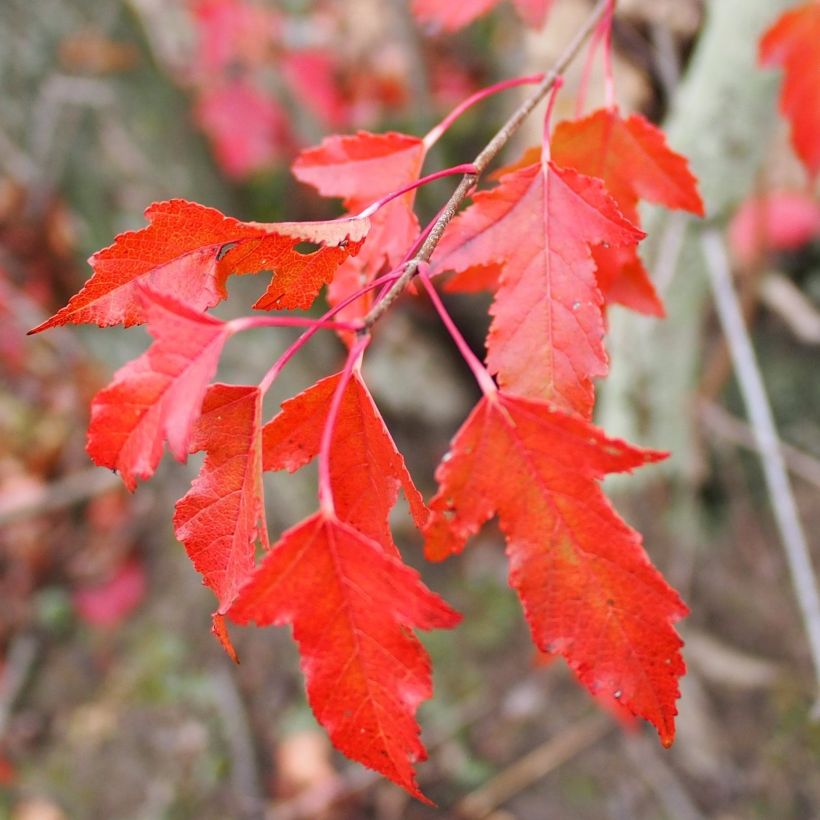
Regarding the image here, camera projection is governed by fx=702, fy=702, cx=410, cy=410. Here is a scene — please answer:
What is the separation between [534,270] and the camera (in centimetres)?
51

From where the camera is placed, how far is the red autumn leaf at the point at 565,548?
449 millimetres

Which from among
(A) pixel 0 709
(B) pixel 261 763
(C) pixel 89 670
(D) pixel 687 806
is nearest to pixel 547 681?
(D) pixel 687 806

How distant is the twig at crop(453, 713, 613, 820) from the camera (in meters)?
1.53

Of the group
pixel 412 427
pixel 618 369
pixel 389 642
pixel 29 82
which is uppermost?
pixel 29 82

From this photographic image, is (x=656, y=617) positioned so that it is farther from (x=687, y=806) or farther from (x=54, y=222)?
(x=54, y=222)

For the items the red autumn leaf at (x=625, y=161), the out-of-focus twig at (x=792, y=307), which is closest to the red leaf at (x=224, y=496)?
the red autumn leaf at (x=625, y=161)

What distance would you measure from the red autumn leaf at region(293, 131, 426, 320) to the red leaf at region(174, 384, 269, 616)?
0.45ft

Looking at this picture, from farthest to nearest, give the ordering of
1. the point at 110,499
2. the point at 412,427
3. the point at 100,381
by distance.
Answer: the point at 100,381 < the point at 110,499 < the point at 412,427

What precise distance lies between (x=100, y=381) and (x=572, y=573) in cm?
263

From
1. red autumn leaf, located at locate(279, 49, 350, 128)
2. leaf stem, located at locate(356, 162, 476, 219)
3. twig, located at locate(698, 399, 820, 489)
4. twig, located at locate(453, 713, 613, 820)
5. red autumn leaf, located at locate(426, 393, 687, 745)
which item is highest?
leaf stem, located at locate(356, 162, 476, 219)

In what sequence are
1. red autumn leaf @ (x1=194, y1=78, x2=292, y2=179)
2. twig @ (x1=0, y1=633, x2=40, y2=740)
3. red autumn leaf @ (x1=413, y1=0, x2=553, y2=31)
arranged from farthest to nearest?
red autumn leaf @ (x1=194, y1=78, x2=292, y2=179), twig @ (x1=0, y1=633, x2=40, y2=740), red autumn leaf @ (x1=413, y1=0, x2=553, y2=31)

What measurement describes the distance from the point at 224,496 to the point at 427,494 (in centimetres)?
167

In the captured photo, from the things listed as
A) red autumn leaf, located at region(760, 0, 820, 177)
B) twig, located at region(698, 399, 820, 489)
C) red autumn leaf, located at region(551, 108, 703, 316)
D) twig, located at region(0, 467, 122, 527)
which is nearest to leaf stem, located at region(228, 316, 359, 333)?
red autumn leaf, located at region(551, 108, 703, 316)

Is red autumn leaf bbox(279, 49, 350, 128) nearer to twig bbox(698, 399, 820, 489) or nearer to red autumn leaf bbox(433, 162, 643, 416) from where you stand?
twig bbox(698, 399, 820, 489)
